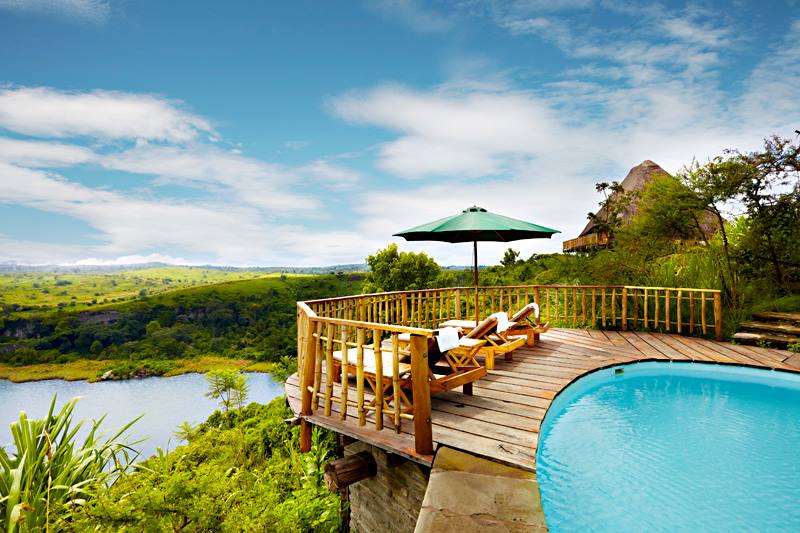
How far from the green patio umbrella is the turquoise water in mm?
2696

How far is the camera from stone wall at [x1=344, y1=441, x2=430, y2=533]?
128 inches

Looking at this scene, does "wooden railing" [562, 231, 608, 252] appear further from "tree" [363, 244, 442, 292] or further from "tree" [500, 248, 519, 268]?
"tree" [363, 244, 442, 292]

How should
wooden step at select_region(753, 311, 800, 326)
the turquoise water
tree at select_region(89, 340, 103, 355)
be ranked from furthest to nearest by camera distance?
tree at select_region(89, 340, 103, 355)
wooden step at select_region(753, 311, 800, 326)
the turquoise water

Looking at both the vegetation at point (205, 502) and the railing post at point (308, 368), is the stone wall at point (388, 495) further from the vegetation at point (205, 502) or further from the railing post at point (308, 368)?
the railing post at point (308, 368)

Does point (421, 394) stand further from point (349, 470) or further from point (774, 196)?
point (774, 196)

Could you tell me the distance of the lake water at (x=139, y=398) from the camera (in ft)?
164

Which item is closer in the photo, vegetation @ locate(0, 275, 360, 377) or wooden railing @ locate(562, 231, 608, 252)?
wooden railing @ locate(562, 231, 608, 252)

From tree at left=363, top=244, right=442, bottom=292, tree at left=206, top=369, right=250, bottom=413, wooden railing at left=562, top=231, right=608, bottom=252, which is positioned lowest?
tree at left=206, top=369, right=250, bottom=413

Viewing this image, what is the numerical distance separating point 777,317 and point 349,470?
8885mm

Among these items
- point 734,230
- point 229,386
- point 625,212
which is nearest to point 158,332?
point 229,386

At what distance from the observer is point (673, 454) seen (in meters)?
3.59

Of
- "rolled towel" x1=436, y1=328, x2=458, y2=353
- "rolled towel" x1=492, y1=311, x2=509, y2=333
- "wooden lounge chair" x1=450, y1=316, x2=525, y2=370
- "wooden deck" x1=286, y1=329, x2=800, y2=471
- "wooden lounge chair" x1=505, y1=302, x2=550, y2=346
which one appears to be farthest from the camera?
"wooden lounge chair" x1=505, y1=302, x2=550, y2=346

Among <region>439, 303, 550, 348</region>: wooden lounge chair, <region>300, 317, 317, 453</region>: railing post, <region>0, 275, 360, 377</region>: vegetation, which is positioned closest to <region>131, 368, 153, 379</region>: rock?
<region>0, 275, 360, 377</region>: vegetation

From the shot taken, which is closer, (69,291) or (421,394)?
(421,394)
